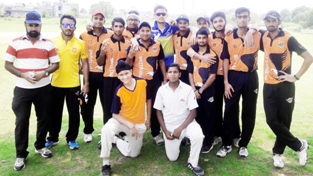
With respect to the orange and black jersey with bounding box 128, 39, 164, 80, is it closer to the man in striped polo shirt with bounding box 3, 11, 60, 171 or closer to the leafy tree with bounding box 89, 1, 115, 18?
the man in striped polo shirt with bounding box 3, 11, 60, 171

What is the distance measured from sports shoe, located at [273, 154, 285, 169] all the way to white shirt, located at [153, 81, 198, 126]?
5.79 feet

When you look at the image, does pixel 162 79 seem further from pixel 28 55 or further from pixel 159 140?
pixel 28 55

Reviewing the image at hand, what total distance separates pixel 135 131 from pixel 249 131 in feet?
7.25

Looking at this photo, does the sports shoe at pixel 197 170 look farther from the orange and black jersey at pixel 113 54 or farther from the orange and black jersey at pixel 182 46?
the orange and black jersey at pixel 113 54

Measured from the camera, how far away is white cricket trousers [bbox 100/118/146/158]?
13.7 ft

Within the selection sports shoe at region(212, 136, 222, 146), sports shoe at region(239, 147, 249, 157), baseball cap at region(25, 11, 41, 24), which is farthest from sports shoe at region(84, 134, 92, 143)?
sports shoe at region(239, 147, 249, 157)

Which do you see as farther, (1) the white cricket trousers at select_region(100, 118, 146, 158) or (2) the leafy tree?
(2) the leafy tree

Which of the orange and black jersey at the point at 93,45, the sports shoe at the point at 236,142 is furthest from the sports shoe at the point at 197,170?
the orange and black jersey at the point at 93,45

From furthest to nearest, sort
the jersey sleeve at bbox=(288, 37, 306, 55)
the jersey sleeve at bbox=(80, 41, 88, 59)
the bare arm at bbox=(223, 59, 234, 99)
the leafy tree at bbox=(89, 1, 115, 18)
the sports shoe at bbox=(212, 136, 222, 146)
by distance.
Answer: the leafy tree at bbox=(89, 1, 115, 18)
the sports shoe at bbox=(212, 136, 222, 146)
the jersey sleeve at bbox=(80, 41, 88, 59)
the bare arm at bbox=(223, 59, 234, 99)
the jersey sleeve at bbox=(288, 37, 306, 55)

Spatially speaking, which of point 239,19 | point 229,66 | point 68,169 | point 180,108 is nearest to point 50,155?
point 68,169

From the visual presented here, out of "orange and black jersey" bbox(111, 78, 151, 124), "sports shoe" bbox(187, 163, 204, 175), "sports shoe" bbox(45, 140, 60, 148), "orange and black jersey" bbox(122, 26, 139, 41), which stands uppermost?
"orange and black jersey" bbox(122, 26, 139, 41)

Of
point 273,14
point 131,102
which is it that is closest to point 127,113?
point 131,102

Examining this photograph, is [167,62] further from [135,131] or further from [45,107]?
[45,107]

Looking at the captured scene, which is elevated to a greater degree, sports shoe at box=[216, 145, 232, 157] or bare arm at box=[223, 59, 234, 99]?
bare arm at box=[223, 59, 234, 99]
